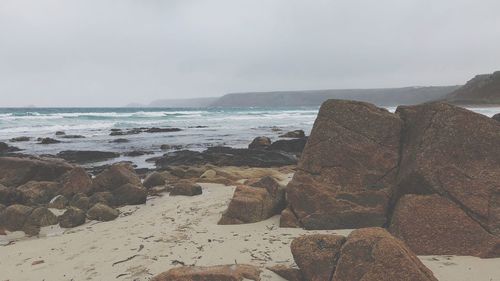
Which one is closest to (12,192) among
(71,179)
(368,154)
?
(71,179)

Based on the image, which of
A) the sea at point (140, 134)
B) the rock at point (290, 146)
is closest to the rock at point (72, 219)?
the sea at point (140, 134)

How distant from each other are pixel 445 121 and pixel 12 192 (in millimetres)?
7570

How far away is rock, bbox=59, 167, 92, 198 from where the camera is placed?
943 cm

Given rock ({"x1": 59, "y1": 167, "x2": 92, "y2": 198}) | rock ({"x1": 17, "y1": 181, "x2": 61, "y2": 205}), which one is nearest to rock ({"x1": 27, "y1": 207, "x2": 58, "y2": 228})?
rock ({"x1": 17, "y1": 181, "x2": 61, "y2": 205})

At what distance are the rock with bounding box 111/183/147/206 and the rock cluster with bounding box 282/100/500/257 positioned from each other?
3.73 m

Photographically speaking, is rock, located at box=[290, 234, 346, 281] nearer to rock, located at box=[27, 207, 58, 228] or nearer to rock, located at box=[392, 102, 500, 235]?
rock, located at box=[392, 102, 500, 235]

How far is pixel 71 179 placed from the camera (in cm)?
956

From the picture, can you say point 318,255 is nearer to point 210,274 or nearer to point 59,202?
point 210,274

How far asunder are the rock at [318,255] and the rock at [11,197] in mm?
6477

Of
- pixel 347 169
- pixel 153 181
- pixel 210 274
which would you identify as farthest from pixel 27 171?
pixel 210 274

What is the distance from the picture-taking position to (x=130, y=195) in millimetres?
8914

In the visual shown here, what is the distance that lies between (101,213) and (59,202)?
165 centimetres

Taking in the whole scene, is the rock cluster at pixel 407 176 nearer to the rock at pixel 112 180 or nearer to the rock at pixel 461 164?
the rock at pixel 461 164

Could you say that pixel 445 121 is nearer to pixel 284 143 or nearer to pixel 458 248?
pixel 458 248
